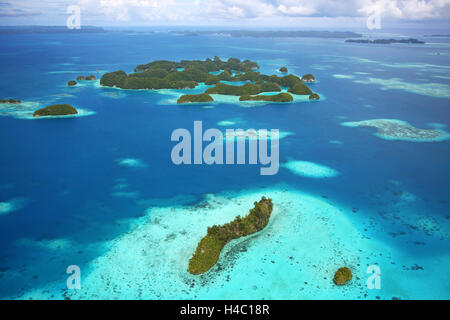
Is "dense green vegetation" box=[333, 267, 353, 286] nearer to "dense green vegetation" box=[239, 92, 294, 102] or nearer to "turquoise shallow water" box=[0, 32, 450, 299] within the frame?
"turquoise shallow water" box=[0, 32, 450, 299]

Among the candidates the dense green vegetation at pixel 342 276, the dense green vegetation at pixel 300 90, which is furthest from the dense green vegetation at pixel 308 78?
the dense green vegetation at pixel 342 276

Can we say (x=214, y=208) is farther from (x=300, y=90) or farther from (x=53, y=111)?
(x=300, y=90)

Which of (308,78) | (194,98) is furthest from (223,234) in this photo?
(308,78)

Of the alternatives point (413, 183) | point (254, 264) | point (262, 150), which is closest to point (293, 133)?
point (262, 150)

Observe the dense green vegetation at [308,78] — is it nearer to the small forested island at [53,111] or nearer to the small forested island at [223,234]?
the small forested island at [53,111]

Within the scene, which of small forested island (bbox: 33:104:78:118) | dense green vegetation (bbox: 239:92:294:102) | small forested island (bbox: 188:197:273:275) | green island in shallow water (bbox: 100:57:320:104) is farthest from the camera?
green island in shallow water (bbox: 100:57:320:104)

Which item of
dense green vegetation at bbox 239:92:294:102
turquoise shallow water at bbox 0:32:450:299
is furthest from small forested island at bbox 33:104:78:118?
dense green vegetation at bbox 239:92:294:102

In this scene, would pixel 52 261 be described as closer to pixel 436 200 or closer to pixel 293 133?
pixel 436 200

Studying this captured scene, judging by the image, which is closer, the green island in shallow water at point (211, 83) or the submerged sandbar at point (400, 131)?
the submerged sandbar at point (400, 131)
